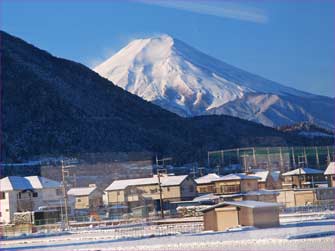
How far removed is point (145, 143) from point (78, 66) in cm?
3427

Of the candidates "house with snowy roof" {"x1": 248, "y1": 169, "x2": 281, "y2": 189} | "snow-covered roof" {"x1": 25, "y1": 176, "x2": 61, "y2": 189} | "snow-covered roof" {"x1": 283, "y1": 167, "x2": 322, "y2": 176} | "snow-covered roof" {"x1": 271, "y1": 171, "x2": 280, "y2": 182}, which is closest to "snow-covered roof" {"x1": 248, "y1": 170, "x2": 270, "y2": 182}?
"house with snowy roof" {"x1": 248, "y1": 169, "x2": 281, "y2": 189}

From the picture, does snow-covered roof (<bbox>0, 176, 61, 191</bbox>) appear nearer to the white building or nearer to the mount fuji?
the white building

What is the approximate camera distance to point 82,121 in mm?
74625

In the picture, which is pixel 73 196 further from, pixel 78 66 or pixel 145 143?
pixel 78 66

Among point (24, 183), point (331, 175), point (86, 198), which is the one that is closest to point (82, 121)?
point (86, 198)

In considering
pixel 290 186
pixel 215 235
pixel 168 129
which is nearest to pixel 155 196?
pixel 290 186

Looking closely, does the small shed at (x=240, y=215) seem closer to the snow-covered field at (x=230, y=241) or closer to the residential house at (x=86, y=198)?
the snow-covered field at (x=230, y=241)

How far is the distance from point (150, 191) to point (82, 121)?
33231mm

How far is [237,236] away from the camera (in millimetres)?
18047

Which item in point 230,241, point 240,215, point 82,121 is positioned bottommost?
point 230,241

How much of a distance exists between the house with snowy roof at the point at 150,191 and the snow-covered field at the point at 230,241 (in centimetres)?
1991

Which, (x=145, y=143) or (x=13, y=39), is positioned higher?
(x=13, y=39)

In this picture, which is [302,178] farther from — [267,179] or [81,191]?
[81,191]

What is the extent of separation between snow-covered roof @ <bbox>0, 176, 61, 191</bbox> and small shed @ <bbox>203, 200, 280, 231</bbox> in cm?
1737
